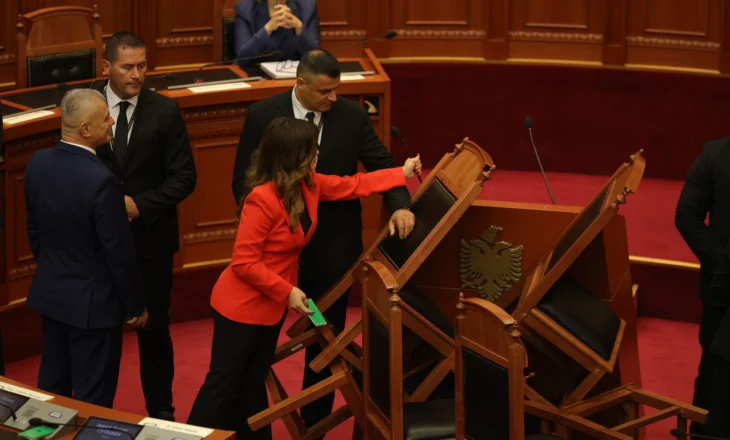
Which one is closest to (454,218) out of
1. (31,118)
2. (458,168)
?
(458,168)

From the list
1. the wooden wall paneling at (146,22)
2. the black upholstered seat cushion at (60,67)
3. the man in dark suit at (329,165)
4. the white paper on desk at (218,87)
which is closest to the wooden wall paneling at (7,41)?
the wooden wall paneling at (146,22)

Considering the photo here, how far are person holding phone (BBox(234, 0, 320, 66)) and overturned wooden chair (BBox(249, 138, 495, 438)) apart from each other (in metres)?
1.83

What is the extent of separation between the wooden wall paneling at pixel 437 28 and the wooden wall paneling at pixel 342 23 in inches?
7.7

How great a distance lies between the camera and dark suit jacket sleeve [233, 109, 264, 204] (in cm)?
380

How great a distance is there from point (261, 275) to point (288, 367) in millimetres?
1470

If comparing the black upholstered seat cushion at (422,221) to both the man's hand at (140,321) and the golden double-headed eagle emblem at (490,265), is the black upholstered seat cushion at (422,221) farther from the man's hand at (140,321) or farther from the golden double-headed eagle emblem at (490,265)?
the man's hand at (140,321)

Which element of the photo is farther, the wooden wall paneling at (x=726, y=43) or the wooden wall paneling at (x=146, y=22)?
the wooden wall paneling at (x=146, y=22)

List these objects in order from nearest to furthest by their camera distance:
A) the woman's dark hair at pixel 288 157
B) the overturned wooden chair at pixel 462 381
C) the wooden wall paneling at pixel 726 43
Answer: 1. the overturned wooden chair at pixel 462 381
2. the woman's dark hair at pixel 288 157
3. the wooden wall paneling at pixel 726 43

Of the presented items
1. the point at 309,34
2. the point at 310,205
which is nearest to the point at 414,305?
the point at 310,205

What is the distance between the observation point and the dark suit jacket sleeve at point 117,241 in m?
3.32

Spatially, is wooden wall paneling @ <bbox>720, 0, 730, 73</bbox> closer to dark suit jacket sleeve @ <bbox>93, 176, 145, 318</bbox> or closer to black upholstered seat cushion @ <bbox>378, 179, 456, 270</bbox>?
black upholstered seat cushion @ <bbox>378, 179, 456, 270</bbox>

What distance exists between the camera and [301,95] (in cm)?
373

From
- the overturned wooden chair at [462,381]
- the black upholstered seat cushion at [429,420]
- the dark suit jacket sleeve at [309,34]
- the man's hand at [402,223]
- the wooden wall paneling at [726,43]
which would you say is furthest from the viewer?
the wooden wall paneling at [726,43]

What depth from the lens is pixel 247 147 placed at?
150 inches
